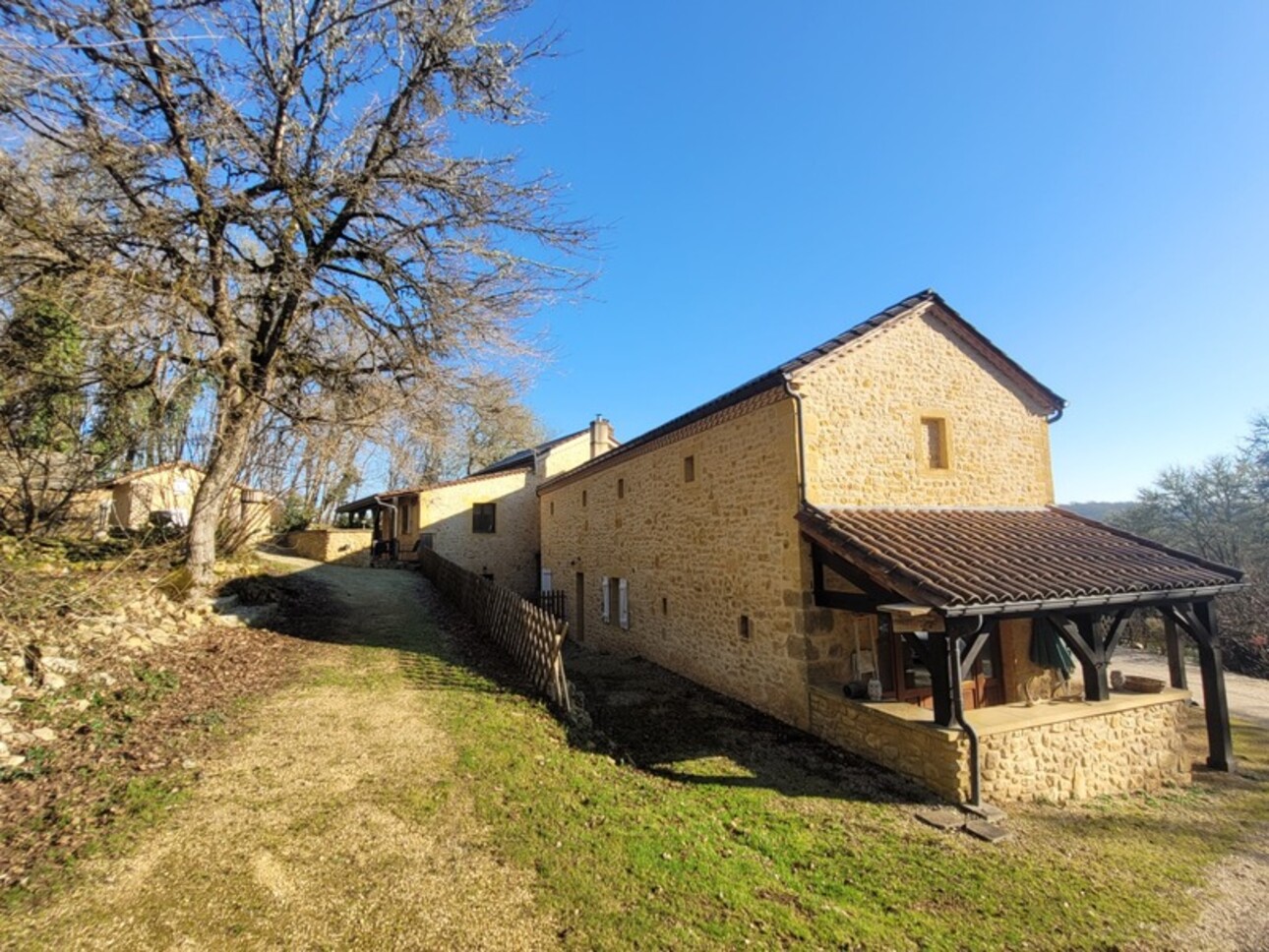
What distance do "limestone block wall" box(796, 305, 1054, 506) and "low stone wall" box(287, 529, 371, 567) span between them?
22068mm

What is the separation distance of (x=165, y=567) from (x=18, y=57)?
6871 millimetres

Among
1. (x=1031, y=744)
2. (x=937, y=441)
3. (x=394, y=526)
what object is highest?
(x=937, y=441)

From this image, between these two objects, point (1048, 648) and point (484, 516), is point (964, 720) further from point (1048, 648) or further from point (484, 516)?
point (484, 516)

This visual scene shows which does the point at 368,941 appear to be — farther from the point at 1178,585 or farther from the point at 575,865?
the point at 1178,585

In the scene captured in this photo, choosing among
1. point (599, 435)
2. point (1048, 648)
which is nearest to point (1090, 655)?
point (1048, 648)

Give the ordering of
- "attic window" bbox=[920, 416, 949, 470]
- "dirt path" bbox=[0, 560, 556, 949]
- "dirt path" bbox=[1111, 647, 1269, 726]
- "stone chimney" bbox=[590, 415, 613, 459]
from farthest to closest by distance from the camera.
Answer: "stone chimney" bbox=[590, 415, 613, 459]
"dirt path" bbox=[1111, 647, 1269, 726]
"attic window" bbox=[920, 416, 949, 470]
"dirt path" bbox=[0, 560, 556, 949]

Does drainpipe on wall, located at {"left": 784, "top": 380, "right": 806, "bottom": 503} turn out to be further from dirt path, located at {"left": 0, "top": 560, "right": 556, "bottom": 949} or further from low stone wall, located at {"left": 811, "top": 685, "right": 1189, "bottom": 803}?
dirt path, located at {"left": 0, "top": 560, "right": 556, "bottom": 949}

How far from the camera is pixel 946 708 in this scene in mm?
6488

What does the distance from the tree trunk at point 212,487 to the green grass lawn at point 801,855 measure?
19.9 feet

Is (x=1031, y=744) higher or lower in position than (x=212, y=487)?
lower

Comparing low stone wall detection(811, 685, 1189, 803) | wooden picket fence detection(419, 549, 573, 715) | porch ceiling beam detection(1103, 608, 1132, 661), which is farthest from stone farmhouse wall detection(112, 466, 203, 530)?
porch ceiling beam detection(1103, 608, 1132, 661)

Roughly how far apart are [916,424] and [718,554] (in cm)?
402

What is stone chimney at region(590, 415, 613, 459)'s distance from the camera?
74.7 ft

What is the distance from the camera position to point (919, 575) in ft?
21.3
